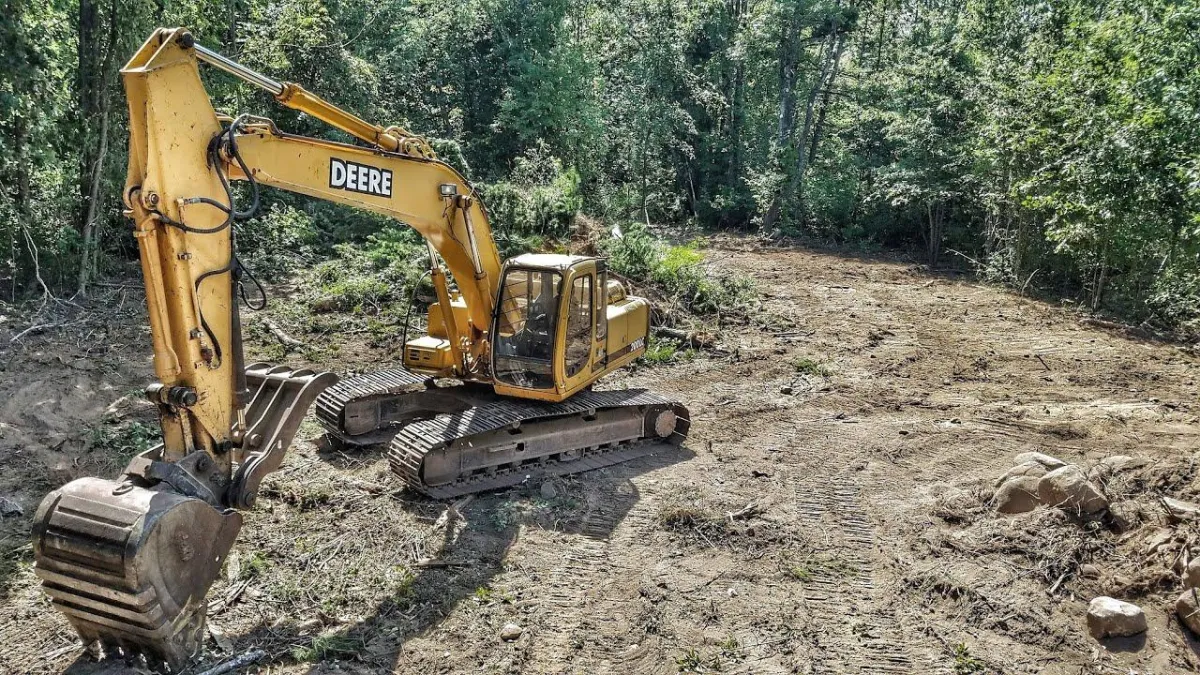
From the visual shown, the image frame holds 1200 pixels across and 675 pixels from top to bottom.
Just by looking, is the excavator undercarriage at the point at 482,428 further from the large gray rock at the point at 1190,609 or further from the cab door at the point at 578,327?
the large gray rock at the point at 1190,609

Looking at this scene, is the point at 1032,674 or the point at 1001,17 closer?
the point at 1032,674

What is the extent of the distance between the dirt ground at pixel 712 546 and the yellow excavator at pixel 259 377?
0.46 m

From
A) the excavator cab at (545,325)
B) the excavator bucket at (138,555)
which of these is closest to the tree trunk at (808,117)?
the excavator cab at (545,325)

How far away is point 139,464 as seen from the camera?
4.51 meters

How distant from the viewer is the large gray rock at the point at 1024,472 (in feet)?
22.9

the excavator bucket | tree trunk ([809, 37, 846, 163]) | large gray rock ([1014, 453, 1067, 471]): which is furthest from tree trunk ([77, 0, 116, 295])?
tree trunk ([809, 37, 846, 163])

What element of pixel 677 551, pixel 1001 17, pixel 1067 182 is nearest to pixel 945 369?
pixel 1067 182

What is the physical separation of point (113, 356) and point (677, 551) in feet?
25.2

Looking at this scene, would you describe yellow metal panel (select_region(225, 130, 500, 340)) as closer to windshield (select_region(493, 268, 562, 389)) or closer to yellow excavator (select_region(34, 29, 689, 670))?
yellow excavator (select_region(34, 29, 689, 670))

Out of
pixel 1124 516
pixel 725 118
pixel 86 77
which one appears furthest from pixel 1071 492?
pixel 725 118

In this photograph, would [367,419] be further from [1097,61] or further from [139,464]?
[1097,61]

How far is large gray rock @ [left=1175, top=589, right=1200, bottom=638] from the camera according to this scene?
Answer: 523cm

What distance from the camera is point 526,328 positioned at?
7738 mm

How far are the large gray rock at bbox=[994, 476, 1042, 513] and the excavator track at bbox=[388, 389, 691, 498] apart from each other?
10.4ft
